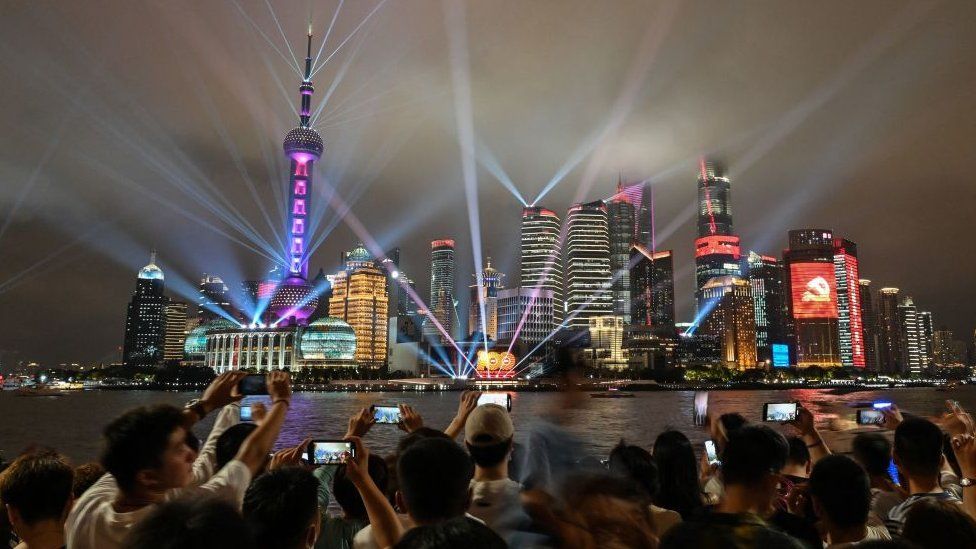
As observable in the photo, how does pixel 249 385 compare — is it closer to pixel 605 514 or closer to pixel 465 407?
pixel 465 407

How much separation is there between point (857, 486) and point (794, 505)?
4.22ft

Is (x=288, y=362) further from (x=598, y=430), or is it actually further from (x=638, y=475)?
(x=638, y=475)

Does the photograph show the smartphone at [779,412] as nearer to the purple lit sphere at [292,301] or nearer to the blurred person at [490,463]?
the blurred person at [490,463]

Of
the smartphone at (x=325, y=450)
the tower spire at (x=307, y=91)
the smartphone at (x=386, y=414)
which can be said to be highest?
the tower spire at (x=307, y=91)

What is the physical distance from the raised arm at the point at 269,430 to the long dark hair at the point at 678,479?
2.86 metres

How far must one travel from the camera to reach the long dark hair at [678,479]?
15.1 feet

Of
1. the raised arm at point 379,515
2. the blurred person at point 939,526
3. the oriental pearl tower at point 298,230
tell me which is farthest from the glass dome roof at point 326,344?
the blurred person at point 939,526

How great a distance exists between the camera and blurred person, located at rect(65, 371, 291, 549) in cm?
295

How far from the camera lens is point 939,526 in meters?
2.61

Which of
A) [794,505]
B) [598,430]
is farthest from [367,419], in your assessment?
[598,430]

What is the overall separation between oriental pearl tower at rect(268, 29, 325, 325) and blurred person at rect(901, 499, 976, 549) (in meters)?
190

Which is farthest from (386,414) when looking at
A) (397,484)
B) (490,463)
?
(490,463)

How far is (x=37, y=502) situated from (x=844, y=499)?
4703 millimetres

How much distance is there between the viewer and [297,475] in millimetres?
2779
